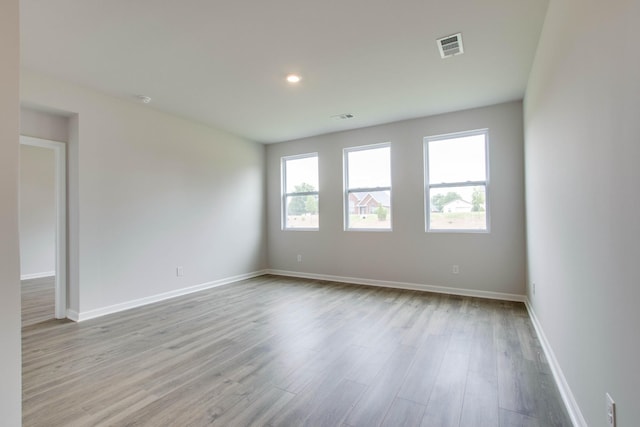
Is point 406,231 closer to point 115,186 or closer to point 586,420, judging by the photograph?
point 586,420

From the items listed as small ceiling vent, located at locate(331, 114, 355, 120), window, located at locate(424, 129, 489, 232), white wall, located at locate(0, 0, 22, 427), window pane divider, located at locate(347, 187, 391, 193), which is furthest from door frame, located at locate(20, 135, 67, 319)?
window, located at locate(424, 129, 489, 232)

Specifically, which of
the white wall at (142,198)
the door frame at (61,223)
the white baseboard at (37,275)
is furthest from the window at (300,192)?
the white baseboard at (37,275)

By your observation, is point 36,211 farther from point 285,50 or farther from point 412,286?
point 412,286

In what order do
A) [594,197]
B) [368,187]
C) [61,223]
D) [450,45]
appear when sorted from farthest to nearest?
[368,187]
[61,223]
[450,45]
[594,197]

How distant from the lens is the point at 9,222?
4.81 ft

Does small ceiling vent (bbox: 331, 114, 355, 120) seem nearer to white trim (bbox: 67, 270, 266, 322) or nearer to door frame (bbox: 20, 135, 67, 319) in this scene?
white trim (bbox: 67, 270, 266, 322)

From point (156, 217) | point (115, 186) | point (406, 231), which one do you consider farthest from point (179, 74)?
point (406, 231)

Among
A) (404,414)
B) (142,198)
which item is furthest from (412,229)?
(142,198)

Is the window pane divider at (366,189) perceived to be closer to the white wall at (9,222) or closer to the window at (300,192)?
the window at (300,192)

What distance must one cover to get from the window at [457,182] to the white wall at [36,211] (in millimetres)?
7358

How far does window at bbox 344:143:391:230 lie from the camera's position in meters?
5.19

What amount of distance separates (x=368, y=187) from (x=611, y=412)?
432 cm

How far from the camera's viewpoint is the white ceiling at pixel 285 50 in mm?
2303

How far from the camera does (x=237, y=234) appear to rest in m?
5.72
